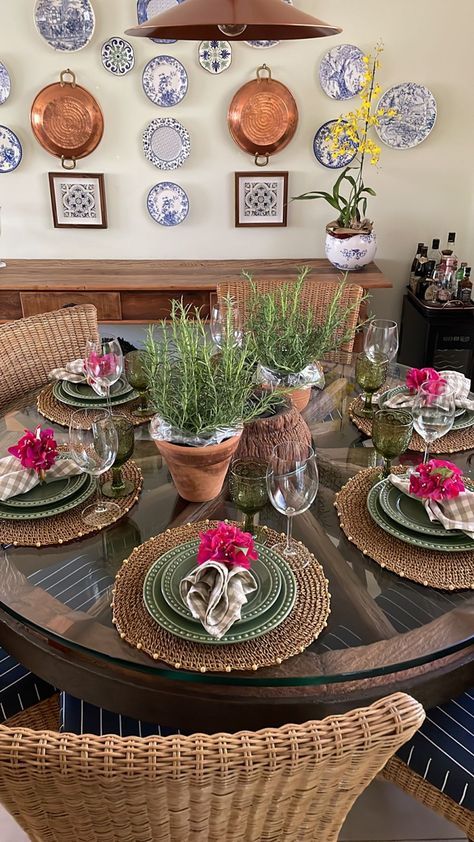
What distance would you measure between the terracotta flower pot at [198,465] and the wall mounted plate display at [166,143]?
7.25 ft

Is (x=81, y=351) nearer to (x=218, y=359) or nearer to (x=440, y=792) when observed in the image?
(x=218, y=359)

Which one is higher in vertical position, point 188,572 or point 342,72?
point 342,72

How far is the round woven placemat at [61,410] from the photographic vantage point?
1.74 meters

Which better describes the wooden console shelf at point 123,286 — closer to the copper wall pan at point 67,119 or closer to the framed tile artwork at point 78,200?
the framed tile artwork at point 78,200

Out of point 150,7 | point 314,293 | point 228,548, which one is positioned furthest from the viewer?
point 150,7

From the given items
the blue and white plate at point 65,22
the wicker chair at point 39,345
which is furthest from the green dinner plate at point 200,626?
the blue and white plate at point 65,22

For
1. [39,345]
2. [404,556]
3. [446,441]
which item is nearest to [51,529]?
[404,556]

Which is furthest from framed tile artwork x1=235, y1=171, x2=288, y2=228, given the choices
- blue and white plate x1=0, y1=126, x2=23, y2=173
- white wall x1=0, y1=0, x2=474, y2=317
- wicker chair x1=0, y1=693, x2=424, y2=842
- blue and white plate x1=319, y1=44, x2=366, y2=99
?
wicker chair x1=0, y1=693, x2=424, y2=842

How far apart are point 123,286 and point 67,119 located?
84cm

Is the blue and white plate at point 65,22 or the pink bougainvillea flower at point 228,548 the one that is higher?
the blue and white plate at point 65,22

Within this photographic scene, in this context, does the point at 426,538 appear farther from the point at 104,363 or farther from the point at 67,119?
the point at 67,119

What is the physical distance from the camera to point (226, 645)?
1038 millimetres

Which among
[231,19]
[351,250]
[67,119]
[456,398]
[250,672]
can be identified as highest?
[231,19]

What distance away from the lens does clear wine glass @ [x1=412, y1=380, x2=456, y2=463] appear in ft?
4.77
